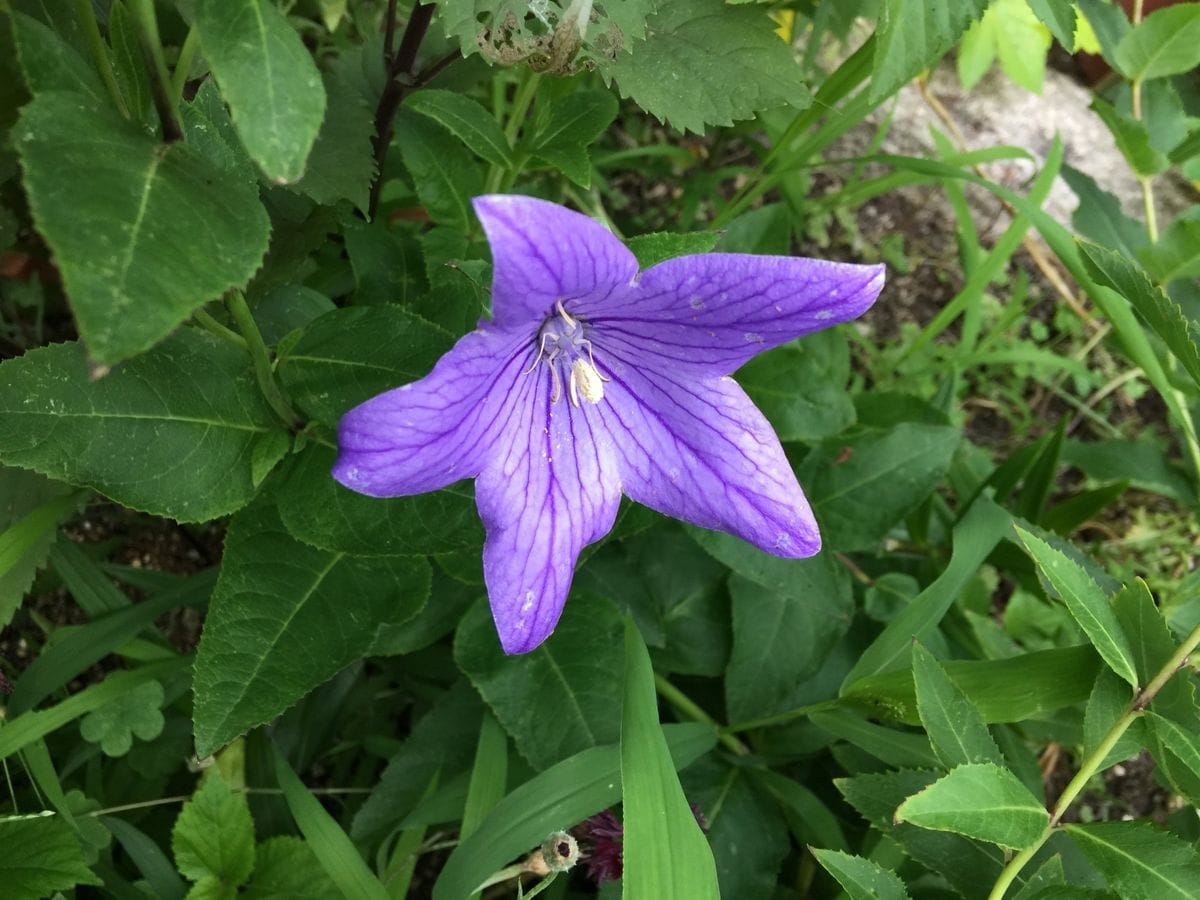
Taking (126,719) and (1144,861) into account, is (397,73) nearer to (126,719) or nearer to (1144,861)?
(126,719)

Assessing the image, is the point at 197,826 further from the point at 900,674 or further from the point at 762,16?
the point at 762,16

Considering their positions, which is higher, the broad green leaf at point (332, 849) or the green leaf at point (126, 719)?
the green leaf at point (126, 719)

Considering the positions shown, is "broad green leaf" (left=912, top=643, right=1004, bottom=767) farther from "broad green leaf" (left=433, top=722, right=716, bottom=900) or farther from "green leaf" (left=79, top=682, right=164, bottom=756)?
"green leaf" (left=79, top=682, right=164, bottom=756)

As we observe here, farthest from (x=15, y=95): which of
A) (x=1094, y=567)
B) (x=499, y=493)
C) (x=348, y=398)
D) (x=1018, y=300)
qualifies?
(x=1018, y=300)

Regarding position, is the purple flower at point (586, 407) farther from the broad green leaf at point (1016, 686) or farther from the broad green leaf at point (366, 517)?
the broad green leaf at point (1016, 686)

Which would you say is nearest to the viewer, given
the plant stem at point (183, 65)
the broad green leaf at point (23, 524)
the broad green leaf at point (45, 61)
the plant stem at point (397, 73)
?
the broad green leaf at point (45, 61)

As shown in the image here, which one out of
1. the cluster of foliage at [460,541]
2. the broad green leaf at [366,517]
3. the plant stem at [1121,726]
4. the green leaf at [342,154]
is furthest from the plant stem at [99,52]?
the plant stem at [1121,726]

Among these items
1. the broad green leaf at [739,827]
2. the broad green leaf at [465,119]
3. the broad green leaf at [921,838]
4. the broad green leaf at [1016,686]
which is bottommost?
the broad green leaf at [739,827]

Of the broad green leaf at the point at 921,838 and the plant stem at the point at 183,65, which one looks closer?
the plant stem at the point at 183,65
